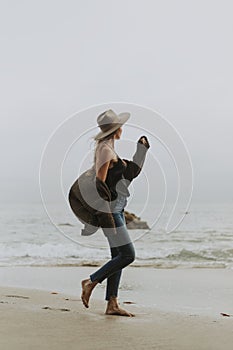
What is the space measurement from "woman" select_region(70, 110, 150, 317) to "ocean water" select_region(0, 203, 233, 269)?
0.62ft

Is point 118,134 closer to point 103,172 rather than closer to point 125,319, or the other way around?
point 103,172

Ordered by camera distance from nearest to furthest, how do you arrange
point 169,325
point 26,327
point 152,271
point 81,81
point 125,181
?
point 26,327
point 169,325
point 125,181
point 152,271
point 81,81

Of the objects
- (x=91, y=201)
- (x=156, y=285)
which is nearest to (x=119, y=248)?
(x=91, y=201)

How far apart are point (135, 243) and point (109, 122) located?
11.1 meters

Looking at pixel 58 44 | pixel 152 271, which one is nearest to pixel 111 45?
pixel 58 44

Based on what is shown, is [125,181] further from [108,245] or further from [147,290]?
[147,290]

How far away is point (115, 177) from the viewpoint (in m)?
4.36

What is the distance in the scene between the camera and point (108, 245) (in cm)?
459

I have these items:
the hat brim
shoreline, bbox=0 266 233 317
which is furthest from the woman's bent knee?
the hat brim

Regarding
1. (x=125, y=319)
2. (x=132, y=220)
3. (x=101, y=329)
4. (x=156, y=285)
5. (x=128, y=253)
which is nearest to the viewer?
(x=101, y=329)

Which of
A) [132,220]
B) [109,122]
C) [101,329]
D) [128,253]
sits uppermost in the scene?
[109,122]

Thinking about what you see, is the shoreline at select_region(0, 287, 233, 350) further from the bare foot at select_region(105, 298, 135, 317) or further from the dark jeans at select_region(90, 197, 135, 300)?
the dark jeans at select_region(90, 197, 135, 300)

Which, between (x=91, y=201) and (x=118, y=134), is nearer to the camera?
(x=91, y=201)

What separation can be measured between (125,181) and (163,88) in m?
13.4
